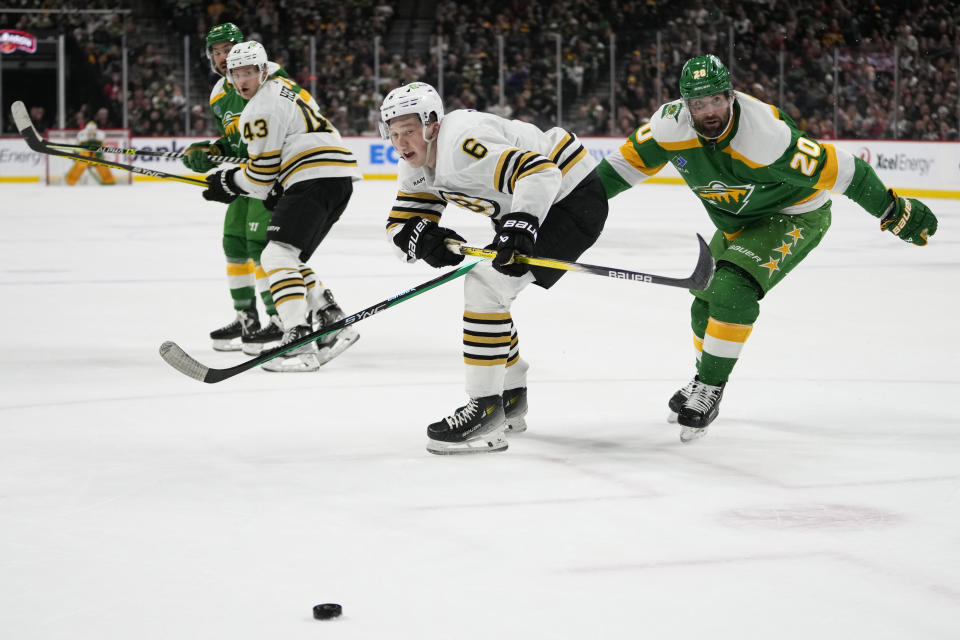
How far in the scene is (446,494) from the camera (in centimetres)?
289

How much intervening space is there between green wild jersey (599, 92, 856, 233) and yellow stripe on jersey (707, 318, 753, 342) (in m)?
0.35

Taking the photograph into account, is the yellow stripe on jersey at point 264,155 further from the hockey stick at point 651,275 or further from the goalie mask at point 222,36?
the hockey stick at point 651,275

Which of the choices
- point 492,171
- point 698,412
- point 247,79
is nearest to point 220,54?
point 247,79

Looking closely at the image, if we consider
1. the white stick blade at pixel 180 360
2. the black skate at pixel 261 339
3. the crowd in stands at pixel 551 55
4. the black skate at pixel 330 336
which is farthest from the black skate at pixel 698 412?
the crowd in stands at pixel 551 55

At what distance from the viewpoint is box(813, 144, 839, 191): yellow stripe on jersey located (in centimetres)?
339

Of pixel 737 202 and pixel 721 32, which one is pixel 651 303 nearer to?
pixel 737 202

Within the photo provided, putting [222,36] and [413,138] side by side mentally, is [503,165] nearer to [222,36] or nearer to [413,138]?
[413,138]

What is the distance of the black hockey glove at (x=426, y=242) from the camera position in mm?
3467

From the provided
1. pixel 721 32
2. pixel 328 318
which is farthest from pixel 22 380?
pixel 721 32

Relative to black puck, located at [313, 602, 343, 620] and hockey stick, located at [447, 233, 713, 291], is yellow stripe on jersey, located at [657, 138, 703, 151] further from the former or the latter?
black puck, located at [313, 602, 343, 620]

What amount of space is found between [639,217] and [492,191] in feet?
26.8

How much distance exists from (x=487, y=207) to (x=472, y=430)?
2.16ft

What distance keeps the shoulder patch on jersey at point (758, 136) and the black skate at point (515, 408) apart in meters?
0.95

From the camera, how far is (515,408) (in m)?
3.67
